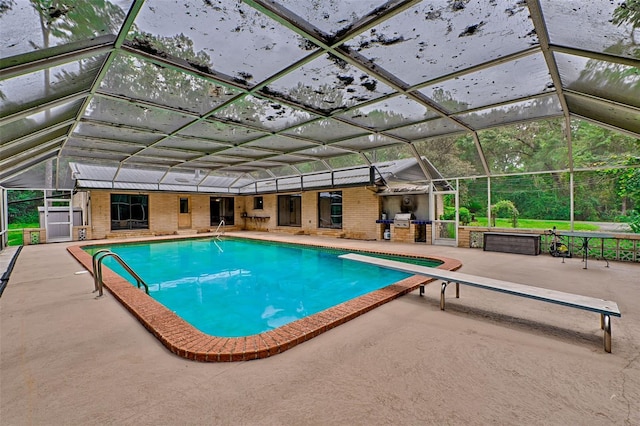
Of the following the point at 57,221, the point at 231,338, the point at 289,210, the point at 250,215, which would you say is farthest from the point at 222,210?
the point at 231,338

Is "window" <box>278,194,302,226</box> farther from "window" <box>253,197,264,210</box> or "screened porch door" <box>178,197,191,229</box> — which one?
"screened porch door" <box>178,197,191,229</box>

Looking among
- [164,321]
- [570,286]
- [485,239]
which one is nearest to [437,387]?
[164,321]

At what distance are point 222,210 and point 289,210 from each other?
482 cm

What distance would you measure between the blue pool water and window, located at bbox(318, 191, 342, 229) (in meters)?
3.58

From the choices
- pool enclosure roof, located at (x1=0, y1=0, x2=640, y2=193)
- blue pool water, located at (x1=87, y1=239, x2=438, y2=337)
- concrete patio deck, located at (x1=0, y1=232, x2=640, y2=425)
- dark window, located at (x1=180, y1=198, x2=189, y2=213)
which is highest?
pool enclosure roof, located at (x1=0, y1=0, x2=640, y2=193)

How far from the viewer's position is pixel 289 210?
17.5m

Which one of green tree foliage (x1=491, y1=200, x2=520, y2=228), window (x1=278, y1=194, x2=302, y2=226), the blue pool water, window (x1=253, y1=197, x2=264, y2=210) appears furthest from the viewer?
window (x1=253, y1=197, x2=264, y2=210)

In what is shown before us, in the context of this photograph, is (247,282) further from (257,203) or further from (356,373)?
(257,203)

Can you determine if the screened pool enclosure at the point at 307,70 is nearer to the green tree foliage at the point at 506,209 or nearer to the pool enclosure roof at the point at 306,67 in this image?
the pool enclosure roof at the point at 306,67

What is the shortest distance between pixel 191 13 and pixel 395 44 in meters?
2.27

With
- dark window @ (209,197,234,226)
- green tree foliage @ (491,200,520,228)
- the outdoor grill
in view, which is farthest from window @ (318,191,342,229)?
green tree foliage @ (491,200,520,228)

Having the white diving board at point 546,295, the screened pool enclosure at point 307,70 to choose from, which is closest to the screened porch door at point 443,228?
the screened pool enclosure at point 307,70

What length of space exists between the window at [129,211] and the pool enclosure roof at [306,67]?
9001 millimetres

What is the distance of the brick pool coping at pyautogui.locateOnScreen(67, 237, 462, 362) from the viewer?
2.72m
